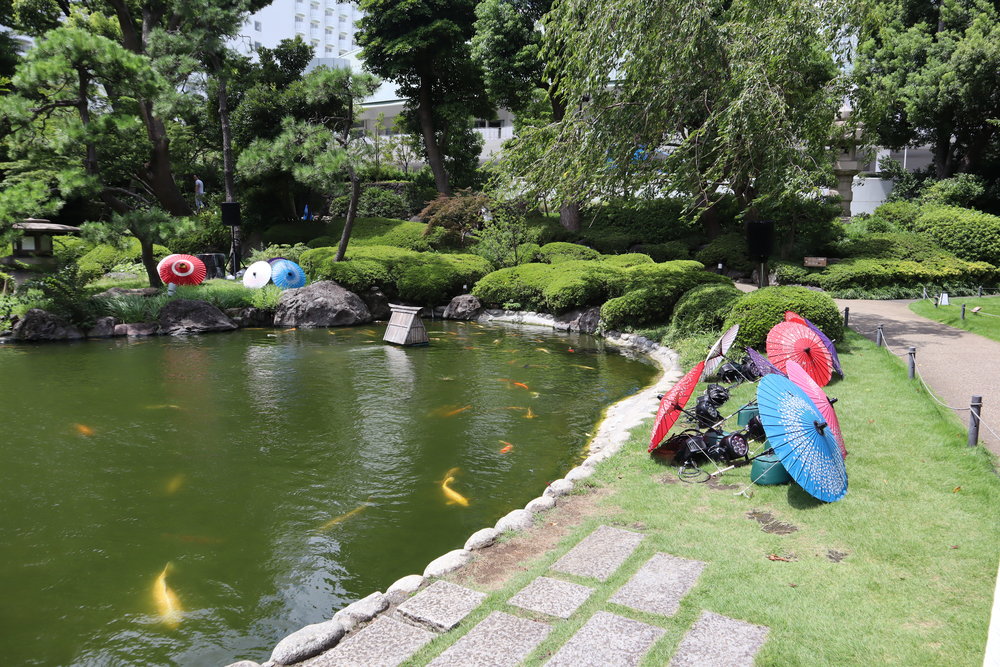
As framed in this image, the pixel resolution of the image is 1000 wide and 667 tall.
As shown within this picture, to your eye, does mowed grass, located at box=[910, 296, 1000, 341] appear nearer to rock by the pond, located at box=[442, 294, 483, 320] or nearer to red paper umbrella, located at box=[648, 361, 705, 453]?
red paper umbrella, located at box=[648, 361, 705, 453]

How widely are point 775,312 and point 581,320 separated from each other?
732cm

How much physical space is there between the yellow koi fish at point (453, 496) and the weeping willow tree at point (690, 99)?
355 inches

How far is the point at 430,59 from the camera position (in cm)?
2727

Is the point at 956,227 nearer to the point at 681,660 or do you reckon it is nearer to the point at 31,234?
the point at 681,660

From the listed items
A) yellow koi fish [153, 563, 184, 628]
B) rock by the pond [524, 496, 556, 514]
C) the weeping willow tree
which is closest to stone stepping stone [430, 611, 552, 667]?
rock by the pond [524, 496, 556, 514]

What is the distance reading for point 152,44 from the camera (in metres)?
20.5

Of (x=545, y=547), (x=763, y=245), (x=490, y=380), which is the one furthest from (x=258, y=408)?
(x=763, y=245)

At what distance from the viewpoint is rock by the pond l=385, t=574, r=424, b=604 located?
14.6 feet

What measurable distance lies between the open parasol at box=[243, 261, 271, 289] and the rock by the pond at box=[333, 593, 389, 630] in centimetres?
1705

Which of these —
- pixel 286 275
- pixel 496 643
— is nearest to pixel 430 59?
pixel 286 275

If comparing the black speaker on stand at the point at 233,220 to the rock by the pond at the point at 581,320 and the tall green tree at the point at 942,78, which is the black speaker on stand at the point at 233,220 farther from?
the tall green tree at the point at 942,78

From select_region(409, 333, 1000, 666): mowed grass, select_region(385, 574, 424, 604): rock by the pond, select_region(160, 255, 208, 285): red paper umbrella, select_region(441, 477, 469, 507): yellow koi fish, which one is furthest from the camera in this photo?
select_region(160, 255, 208, 285): red paper umbrella

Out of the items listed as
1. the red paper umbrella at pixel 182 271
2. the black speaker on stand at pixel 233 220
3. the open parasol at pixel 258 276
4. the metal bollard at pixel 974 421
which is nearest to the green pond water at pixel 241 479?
the metal bollard at pixel 974 421

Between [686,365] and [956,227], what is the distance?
15094mm
